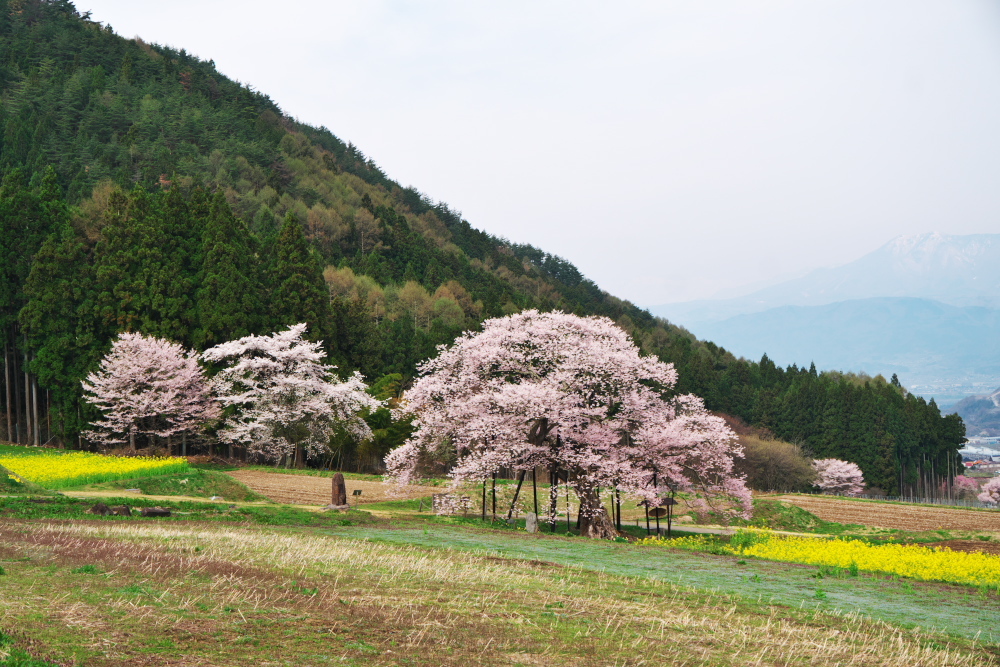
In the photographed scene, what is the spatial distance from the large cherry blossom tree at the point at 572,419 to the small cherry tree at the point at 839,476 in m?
54.2

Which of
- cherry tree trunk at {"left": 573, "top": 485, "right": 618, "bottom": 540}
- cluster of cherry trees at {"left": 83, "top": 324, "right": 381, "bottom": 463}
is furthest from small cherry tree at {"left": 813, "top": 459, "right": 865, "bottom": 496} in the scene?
cherry tree trunk at {"left": 573, "top": 485, "right": 618, "bottom": 540}

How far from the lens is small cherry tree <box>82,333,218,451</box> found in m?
46.8

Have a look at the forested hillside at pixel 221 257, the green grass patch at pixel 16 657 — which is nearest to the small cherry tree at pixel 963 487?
the forested hillside at pixel 221 257

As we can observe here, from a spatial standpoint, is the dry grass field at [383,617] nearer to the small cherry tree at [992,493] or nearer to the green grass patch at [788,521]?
the green grass patch at [788,521]

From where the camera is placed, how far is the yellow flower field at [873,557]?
63.1 ft

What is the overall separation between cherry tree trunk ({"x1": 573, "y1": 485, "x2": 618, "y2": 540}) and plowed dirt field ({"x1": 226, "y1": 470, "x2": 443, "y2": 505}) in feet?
30.4

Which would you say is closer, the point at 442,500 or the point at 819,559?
the point at 819,559

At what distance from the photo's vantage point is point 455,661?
8.99 metres

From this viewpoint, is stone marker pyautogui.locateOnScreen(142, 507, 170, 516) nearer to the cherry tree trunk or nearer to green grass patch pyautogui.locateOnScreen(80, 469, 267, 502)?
green grass patch pyautogui.locateOnScreen(80, 469, 267, 502)

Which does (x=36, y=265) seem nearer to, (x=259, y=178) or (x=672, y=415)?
(x=672, y=415)

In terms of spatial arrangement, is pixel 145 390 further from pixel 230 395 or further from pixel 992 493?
pixel 992 493

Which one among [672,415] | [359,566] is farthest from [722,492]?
[359,566]

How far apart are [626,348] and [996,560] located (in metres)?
13.7

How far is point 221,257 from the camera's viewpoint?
52.5 metres
